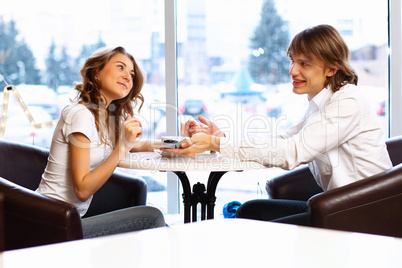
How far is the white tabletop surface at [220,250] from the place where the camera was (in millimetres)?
464

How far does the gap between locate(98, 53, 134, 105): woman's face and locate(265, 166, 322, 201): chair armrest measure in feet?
3.19

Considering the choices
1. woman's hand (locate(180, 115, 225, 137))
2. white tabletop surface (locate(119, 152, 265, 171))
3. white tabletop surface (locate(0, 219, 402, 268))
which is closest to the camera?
white tabletop surface (locate(0, 219, 402, 268))

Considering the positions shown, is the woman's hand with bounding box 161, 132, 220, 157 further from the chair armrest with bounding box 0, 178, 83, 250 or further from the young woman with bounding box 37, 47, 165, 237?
the chair armrest with bounding box 0, 178, 83, 250

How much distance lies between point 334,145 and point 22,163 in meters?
1.62

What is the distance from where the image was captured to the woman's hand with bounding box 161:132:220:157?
1.98 metres

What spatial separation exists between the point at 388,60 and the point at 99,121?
2378mm

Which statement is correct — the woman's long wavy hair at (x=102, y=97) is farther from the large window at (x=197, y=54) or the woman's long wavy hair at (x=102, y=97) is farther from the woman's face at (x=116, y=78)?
the large window at (x=197, y=54)

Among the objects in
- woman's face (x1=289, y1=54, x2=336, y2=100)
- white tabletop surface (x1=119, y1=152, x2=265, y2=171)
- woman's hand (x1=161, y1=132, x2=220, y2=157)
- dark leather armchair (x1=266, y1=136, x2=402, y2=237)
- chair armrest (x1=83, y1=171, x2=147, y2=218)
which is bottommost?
chair armrest (x1=83, y1=171, x2=147, y2=218)

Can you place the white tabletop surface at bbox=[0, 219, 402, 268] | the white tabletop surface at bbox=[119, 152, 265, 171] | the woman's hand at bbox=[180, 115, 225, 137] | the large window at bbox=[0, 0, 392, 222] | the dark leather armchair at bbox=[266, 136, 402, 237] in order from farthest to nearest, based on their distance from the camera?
the large window at bbox=[0, 0, 392, 222]
the woman's hand at bbox=[180, 115, 225, 137]
the white tabletop surface at bbox=[119, 152, 265, 171]
the dark leather armchair at bbox=[266, 136, 402, 237]
the white tabletop surface at bbox=[0, 219, 402, 268]

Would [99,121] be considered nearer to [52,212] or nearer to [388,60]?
[52,212]

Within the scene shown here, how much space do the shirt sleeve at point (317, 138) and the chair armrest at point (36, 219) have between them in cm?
76

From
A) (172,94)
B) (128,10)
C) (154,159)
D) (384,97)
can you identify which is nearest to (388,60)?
(384,97)

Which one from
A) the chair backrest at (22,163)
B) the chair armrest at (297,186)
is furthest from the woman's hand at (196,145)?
the chair backrest at (22,163)

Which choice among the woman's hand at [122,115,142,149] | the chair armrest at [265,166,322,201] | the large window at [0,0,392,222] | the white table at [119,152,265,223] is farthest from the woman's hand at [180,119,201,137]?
the large window at [0,0,392,222]
